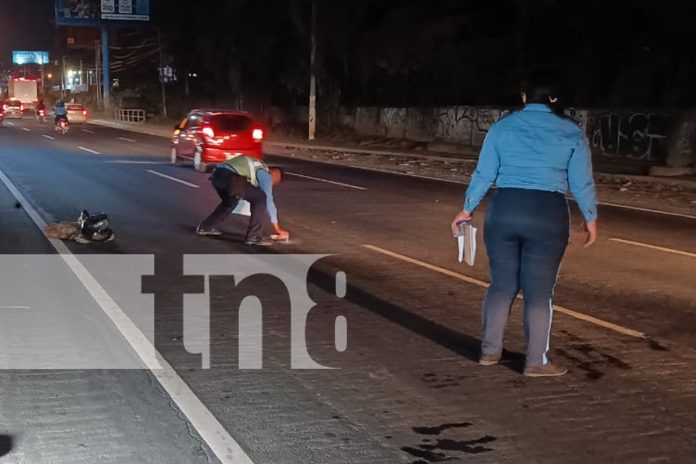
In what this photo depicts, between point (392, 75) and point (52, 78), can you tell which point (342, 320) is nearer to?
point (392, 75)

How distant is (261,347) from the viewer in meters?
6.53

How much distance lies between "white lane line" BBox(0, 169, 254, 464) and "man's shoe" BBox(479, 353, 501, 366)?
6.56 feet

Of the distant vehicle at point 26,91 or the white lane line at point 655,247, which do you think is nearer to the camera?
the white lane line at point 655,247

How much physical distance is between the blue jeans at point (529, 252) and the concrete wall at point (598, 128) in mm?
20894

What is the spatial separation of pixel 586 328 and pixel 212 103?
59597 mm

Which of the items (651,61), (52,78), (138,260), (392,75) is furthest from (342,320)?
(52,78)

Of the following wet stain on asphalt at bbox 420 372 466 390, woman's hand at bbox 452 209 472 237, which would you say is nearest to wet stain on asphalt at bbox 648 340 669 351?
wet stain on asphalt at bbox 420 372 466 390

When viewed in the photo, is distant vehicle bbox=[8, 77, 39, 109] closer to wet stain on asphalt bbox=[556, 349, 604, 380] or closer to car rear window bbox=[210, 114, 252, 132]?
car rear window bbox=[210, 114, 252, 132]

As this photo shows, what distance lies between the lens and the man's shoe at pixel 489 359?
6.12 meters

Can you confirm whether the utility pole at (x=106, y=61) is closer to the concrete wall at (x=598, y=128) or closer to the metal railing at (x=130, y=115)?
the metal railing at (x=130, y=115)

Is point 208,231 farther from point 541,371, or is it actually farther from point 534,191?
point 534,191

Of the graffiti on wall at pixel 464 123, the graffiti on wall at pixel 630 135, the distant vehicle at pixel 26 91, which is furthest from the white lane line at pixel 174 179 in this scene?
the distant vehicle at pixel 26 91

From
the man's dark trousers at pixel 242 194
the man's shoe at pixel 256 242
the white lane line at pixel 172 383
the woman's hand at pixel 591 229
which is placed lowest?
the white lane line at pixel 172 383

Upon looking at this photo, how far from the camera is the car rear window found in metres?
22.6
